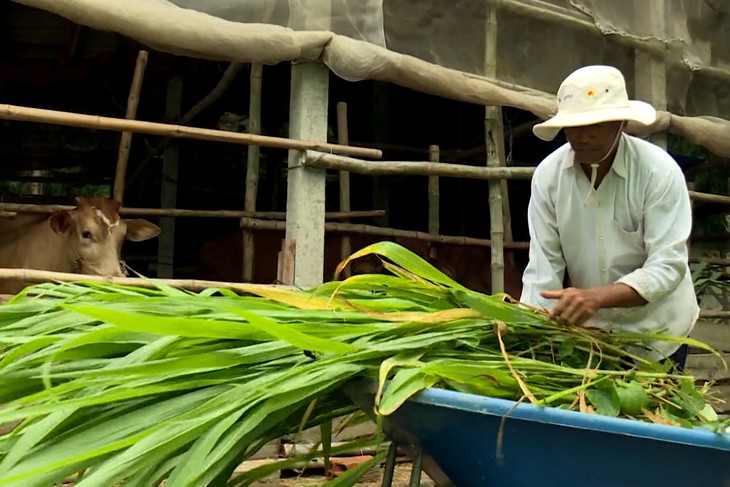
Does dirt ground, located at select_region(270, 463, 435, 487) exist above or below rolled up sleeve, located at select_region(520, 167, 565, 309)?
below

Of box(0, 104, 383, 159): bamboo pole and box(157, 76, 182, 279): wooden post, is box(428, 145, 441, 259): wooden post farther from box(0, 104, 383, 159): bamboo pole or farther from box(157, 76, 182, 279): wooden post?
box(157, 76, 182, 279): wooden post

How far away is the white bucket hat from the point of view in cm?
224

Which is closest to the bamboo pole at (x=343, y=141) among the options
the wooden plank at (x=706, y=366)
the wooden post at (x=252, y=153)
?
the wooden post at (x=252, y=153)

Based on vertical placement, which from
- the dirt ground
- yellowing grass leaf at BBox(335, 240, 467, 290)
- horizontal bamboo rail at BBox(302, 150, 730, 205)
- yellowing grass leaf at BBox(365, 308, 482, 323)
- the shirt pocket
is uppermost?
horizontal bamboo rail at BBox(302, 150, 730, 205)

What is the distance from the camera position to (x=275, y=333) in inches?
56.7

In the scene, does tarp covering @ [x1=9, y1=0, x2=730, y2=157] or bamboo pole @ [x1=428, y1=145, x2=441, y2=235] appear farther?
bamboo pole @ [x1=428, y1=145, x2=441, y2=235]

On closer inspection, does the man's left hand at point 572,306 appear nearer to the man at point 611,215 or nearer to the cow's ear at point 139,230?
the man at point 611,215

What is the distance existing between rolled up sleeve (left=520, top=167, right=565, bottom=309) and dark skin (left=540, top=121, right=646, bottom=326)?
0.17 meters

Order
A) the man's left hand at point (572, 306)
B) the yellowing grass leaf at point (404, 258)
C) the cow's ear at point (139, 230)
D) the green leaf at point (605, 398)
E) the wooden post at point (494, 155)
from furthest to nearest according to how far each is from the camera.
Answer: the cow's ear at point (139, 230) < the wooden post at point (494, 155) < the man's left hand at point (572, 306) < the yellowing grass leaf at point (404, 258) < the green leaf at point (605, 398)

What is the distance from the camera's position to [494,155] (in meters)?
4.73

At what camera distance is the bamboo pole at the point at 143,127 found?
3.10m

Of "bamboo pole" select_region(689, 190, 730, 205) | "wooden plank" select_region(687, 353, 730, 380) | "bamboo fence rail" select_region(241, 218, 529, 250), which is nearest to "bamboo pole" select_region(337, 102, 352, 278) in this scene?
"bamboo fence rail" select_region(241, 218, 529, 250)

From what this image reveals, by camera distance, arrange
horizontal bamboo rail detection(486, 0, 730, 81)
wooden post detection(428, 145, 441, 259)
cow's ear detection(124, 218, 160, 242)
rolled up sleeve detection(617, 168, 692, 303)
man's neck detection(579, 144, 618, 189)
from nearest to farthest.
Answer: rolled up sleeve detection(617, 168, 692, 303) < man's neck detection(579, 144, 618, 189) < horizontal bamboo rail detection(486, 0, 730, 81) < cow's ear detection(124, 218, 160, 242) < wooden post detection(428, 145, 441, 259)

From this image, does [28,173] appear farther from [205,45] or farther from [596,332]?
[596,332]
